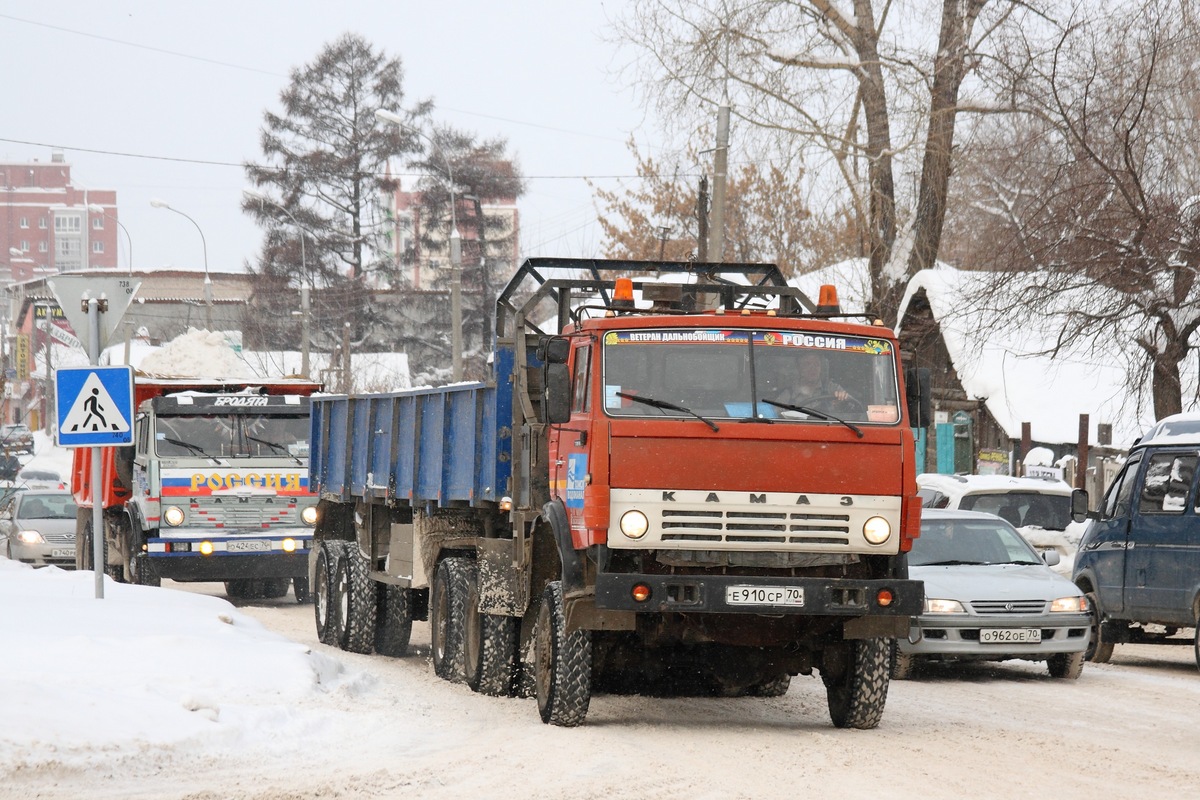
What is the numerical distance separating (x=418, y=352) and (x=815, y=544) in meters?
62.0

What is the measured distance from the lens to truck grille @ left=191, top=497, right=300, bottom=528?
816 inches

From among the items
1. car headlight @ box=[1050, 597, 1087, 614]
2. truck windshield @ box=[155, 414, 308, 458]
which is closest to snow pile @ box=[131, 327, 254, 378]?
truck windshield @ box=[155, 414, 308, 458]

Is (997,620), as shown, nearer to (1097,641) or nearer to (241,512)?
(1097,641)

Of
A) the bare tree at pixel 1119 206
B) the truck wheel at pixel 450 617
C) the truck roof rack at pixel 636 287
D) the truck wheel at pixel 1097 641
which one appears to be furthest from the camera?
the bare tree at pixel 1119 206

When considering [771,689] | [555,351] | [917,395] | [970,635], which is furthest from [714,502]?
[970,635]

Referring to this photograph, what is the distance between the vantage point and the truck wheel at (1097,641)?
1577 centimetres

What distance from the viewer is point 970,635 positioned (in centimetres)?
1358

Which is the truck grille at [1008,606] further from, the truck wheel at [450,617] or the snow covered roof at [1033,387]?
the snow covered roof at [1033,387]

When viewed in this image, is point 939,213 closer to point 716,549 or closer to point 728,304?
point 728,304

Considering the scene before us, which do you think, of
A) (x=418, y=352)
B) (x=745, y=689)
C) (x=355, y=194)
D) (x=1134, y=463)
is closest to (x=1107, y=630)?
(x=1134, y=463)

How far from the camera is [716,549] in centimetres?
988

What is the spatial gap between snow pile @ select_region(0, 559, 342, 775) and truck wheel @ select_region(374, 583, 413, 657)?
79.2 inches

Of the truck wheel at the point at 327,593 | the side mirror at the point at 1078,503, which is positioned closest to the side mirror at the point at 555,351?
the side mirror at the point at 1078,503

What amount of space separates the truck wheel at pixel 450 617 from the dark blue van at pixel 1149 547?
5.91m
